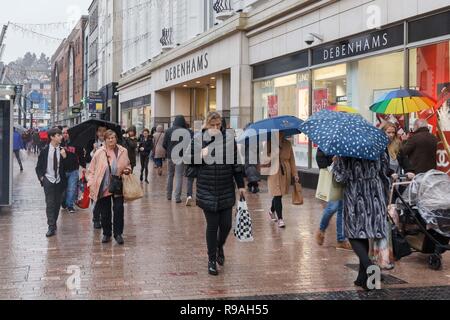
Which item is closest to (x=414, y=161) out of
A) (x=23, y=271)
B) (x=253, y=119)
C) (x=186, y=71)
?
(x=23, y=271)

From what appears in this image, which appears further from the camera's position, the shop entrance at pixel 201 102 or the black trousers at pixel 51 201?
the shop entrance at pixel 201 102

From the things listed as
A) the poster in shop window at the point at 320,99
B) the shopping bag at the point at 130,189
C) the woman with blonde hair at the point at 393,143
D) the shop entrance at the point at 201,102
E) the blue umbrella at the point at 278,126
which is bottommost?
the shopping bag at the point at 130,189

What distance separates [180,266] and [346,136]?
8.78 feet

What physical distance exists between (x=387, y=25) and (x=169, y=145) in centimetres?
544

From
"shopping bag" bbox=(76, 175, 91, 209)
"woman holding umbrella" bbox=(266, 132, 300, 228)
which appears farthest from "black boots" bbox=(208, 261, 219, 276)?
"shopping bag" bbox=(76, 175, 91, 209)

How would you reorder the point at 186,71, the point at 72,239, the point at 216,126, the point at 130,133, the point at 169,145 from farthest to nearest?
the point at 186,71 → the point at 130,133 → the point at 169,145 → the point at 72,239 → the point at 216,126

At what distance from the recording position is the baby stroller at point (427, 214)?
273 inches

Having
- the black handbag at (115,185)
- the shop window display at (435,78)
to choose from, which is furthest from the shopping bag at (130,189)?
the shop window display at (435,78)

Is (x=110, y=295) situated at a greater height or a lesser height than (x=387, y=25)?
lesser

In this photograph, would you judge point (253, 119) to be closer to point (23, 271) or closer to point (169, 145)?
point (169, 145)

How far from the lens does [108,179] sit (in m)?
8.66

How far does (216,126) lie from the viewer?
22.7 feet

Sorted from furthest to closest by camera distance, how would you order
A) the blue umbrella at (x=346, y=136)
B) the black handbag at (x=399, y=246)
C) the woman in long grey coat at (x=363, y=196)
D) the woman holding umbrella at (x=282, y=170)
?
the woman holding umbrella at (x=282, y=170) < the black handbag at (x=399, y=246) < the woman in long grey coat at (x=363, y=196) < the blue umbrella at (x=346, y=136)

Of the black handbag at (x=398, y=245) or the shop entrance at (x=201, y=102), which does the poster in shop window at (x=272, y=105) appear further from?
the black handbag at (x=398, y=245)
